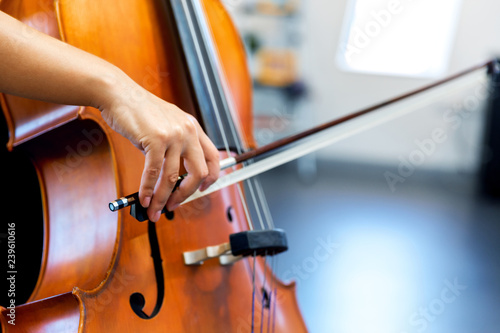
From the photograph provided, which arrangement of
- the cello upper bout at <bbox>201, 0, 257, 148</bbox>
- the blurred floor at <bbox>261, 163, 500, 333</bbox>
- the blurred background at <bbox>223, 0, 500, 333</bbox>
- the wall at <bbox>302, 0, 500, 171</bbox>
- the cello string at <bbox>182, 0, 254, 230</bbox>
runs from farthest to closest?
the wall at <bbox>302, 0, 500, 171</bbox>
the blurred background at <bbox>223, 0, 500, 333</bbox>
the blurred floor at <bbox>261, 163, 500, 333</bbox>
the cello upper bout at <bbox>201, 0, 257, 148</bbox>
the cello string at <bbox>182, 0, 254, 230</bbox>

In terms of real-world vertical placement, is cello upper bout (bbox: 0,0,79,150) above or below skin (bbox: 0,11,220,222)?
above

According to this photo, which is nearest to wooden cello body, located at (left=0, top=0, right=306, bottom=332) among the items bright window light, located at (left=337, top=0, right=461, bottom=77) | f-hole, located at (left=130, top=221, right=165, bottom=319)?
f-hole, located at (left=130, top=221, right=165, bottom=319)


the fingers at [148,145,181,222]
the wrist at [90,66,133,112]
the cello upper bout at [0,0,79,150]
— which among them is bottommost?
the fingers at [148,145,181,222]

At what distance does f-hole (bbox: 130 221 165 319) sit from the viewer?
494 mm

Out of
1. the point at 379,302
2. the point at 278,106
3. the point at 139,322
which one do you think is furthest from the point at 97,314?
the point at 278,106

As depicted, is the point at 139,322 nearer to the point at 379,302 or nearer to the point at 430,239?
the point at 379,302

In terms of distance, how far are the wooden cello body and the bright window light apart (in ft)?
9.36

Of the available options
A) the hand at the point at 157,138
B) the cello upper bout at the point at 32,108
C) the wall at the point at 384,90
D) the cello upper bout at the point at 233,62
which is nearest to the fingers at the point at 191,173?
the hand at the point at 157,138

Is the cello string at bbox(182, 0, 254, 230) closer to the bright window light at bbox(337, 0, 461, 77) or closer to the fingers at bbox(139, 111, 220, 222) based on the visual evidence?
the fingers at bbox(139, 111, 220, 222)

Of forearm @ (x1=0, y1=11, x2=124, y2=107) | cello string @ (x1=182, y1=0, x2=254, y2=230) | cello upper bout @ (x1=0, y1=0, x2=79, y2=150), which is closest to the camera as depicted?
forearm @ (x1=0, y1=11, x2=124, y2=107)

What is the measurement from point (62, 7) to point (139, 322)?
14.1 inches

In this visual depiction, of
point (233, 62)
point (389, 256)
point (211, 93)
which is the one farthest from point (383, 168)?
point (211, 93)

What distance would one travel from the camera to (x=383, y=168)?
10.3 ft

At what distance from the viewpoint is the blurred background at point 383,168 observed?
1.42 m
